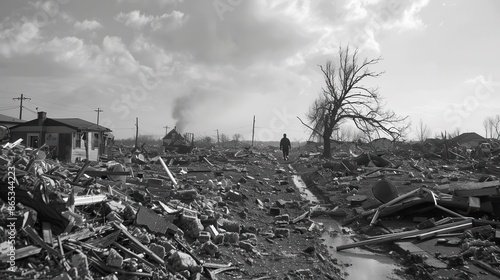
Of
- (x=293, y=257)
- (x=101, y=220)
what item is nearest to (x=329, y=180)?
(x=293, y=257)

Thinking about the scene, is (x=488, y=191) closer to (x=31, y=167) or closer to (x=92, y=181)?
(x=92, y=181)

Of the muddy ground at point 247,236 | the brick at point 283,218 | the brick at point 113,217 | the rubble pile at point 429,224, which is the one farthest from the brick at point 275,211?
the brick at point 113,217

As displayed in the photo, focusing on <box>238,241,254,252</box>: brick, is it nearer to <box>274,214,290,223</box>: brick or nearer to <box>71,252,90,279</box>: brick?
<box>71,252,90,279</box>: brick

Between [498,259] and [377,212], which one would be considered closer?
[498,259]

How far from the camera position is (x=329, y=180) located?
1672 centimetres

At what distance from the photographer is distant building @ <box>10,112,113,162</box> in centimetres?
2220

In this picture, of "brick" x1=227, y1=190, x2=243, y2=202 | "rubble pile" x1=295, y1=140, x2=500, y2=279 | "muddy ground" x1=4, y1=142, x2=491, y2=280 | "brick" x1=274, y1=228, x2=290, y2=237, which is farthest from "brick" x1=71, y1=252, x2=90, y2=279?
"brick" x1=227, y1=190, x2=243, y2=202

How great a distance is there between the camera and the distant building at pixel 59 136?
22.2 m

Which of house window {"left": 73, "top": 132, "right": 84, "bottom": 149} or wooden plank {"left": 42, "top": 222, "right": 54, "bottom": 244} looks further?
house window {"left": 73, "top": 132, "right": 84, "bottom": 149}

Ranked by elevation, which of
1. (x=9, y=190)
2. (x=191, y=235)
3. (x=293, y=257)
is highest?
(x=9, y=190)

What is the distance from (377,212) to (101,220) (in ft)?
22.5

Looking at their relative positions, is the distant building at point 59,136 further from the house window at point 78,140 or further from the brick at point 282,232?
the brick at point 282,232

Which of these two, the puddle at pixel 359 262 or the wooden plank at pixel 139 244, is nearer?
the wooden plank at pixel 139 244

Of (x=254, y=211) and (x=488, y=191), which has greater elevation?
(x=488, y=191)
